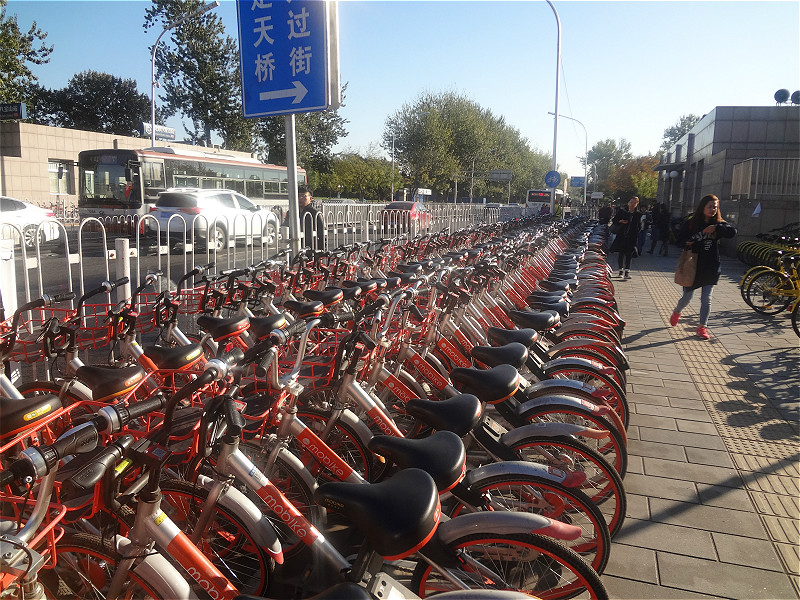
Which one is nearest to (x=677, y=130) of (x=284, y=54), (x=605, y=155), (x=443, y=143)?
(x=605, y=155)

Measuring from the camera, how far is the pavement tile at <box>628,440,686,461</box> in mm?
3834

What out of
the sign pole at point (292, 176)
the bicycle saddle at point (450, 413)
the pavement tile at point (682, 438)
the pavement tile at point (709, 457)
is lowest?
the pavement tile at point (709, 457)

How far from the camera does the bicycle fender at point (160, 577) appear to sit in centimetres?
167

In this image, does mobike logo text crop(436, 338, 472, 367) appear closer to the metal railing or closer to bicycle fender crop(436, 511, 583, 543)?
bicycle fender crop(436, 511, 583, 543)

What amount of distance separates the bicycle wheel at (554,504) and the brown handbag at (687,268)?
5.14 m

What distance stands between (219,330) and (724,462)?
3405 mm

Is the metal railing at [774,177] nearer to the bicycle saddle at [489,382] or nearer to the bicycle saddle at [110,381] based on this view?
the bicycle saddle at [489,382]

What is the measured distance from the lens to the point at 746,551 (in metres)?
2.82

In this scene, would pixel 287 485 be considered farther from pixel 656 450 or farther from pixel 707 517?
pixel 656 450

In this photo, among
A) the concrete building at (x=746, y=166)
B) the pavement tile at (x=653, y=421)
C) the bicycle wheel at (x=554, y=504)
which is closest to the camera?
the bicycle wheel at (x=554, y=504)

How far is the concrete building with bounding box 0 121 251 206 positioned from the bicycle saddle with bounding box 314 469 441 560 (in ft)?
82.2

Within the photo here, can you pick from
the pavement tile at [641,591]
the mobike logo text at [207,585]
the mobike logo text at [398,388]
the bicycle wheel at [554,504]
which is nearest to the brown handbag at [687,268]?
the mobike logo text at [398,388]

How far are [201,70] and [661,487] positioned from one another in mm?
32899

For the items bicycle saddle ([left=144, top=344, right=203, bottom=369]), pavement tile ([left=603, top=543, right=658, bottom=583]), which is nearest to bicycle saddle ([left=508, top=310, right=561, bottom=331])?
pavement tile ([left=603, top=543, right=658, bottom=583])
